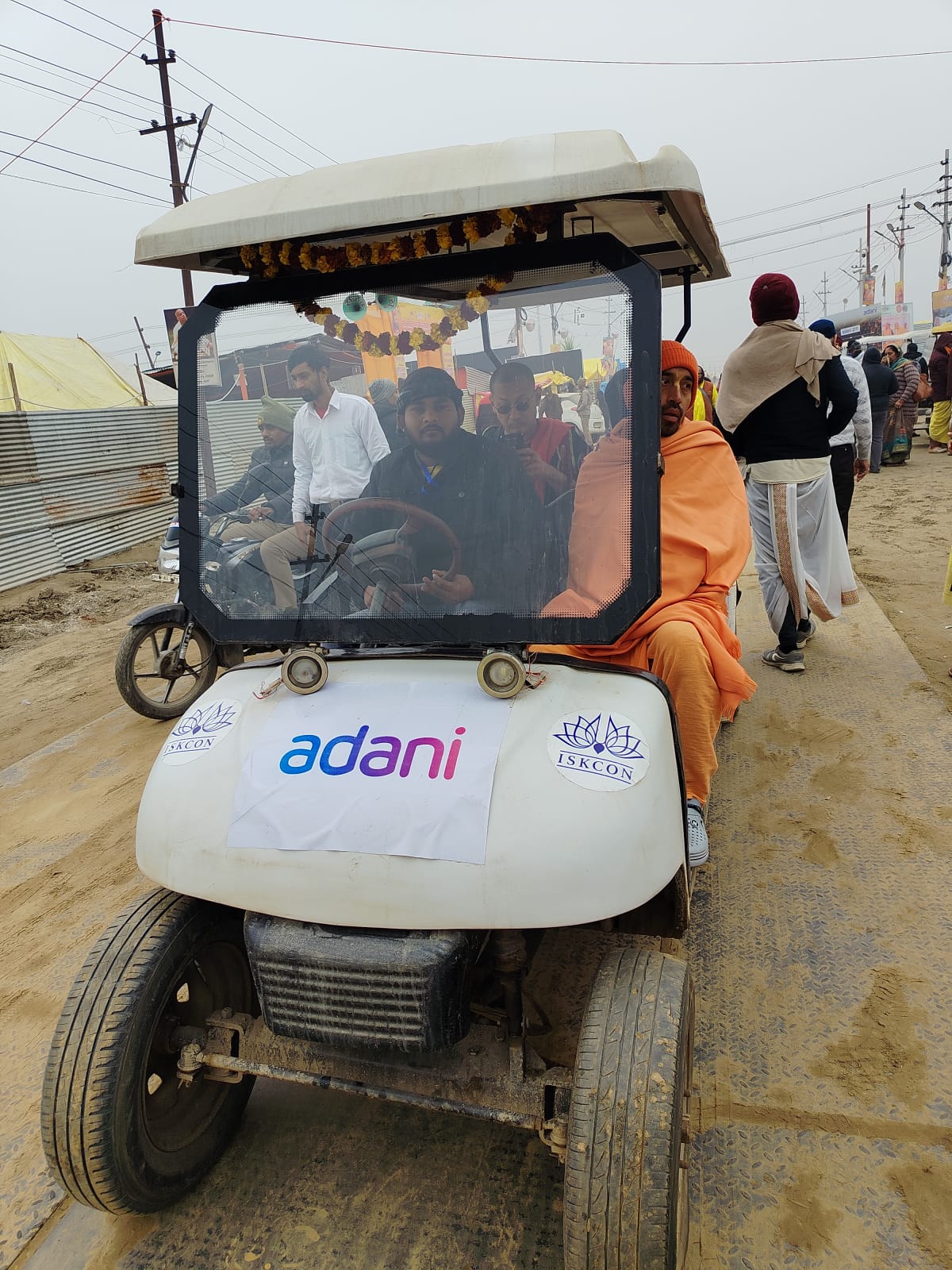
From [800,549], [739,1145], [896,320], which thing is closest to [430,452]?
[739,1145]

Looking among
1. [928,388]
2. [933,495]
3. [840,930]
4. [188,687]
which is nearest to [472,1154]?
[840,930]

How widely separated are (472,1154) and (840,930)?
1.33 metres

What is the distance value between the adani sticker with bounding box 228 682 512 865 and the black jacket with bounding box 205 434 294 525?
52 cm

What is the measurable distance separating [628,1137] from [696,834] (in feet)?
3.02

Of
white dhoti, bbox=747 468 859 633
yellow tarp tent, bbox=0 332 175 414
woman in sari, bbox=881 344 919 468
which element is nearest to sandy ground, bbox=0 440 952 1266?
white dhoti, bbox=747 468 859 633

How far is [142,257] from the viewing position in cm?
198

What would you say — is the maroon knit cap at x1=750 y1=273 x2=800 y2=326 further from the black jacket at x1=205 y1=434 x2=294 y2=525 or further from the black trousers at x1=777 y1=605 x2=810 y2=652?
the black jacket at x1=205 y1=434 x2=294 y2=525

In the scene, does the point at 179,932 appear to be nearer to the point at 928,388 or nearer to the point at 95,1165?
the point at 95,1165

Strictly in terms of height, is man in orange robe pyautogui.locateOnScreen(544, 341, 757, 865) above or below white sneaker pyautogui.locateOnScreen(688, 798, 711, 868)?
above

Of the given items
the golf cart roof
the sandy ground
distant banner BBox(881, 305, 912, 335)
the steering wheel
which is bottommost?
the sandy ground

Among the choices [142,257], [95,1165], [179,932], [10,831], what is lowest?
[10,831]

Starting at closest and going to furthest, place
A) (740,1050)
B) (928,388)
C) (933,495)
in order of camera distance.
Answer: (740,1050)
(933,495)
(928,388)

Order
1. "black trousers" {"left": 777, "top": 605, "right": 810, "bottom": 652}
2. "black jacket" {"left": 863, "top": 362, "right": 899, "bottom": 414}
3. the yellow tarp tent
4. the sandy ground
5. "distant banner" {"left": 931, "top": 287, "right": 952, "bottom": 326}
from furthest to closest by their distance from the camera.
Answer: "distant banner" {"left": 931, "top": 287, "right": 952, "bottom": 326} → the yellow tarp tent → "black jacket" {"left": 863, "top": 362, "right": 899, "bottom": 414} → "black trousers" {"left": 777, "top": 605, "right": 810, "bottom": 652} → the sandy ground

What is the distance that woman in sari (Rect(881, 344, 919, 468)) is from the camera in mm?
13120
